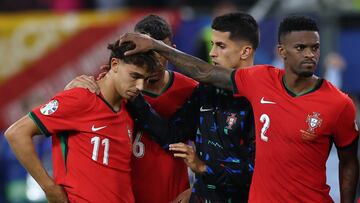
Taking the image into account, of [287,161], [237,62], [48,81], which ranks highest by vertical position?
[237,62]

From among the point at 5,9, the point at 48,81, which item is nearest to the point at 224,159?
the point at 48,81

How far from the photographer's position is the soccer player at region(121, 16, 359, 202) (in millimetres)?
6223

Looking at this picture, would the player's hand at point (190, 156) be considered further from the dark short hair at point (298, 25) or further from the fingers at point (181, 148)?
the dark short hair at point (298, 25)

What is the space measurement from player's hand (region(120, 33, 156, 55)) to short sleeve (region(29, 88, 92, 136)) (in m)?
0.45

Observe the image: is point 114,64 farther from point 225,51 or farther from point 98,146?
point 225,51

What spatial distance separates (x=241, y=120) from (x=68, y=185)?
3.98ft

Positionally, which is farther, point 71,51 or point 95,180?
point 71,51

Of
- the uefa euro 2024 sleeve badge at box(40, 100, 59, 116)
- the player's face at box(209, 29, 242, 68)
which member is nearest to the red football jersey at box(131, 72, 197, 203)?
the player's face at box(209, 29, 242, 68)

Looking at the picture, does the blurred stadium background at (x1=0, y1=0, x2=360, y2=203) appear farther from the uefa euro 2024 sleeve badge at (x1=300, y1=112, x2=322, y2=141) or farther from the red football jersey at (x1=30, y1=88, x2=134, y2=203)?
the uefa euro 2024 sleeve badge at (x1=300, y1=112, x2=322, y2=141)

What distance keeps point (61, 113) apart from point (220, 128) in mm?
1080

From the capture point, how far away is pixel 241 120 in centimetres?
666

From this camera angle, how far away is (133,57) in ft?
21.3

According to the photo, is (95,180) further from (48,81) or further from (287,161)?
(48,81)

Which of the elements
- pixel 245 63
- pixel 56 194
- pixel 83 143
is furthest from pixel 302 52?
pixel 56 194
